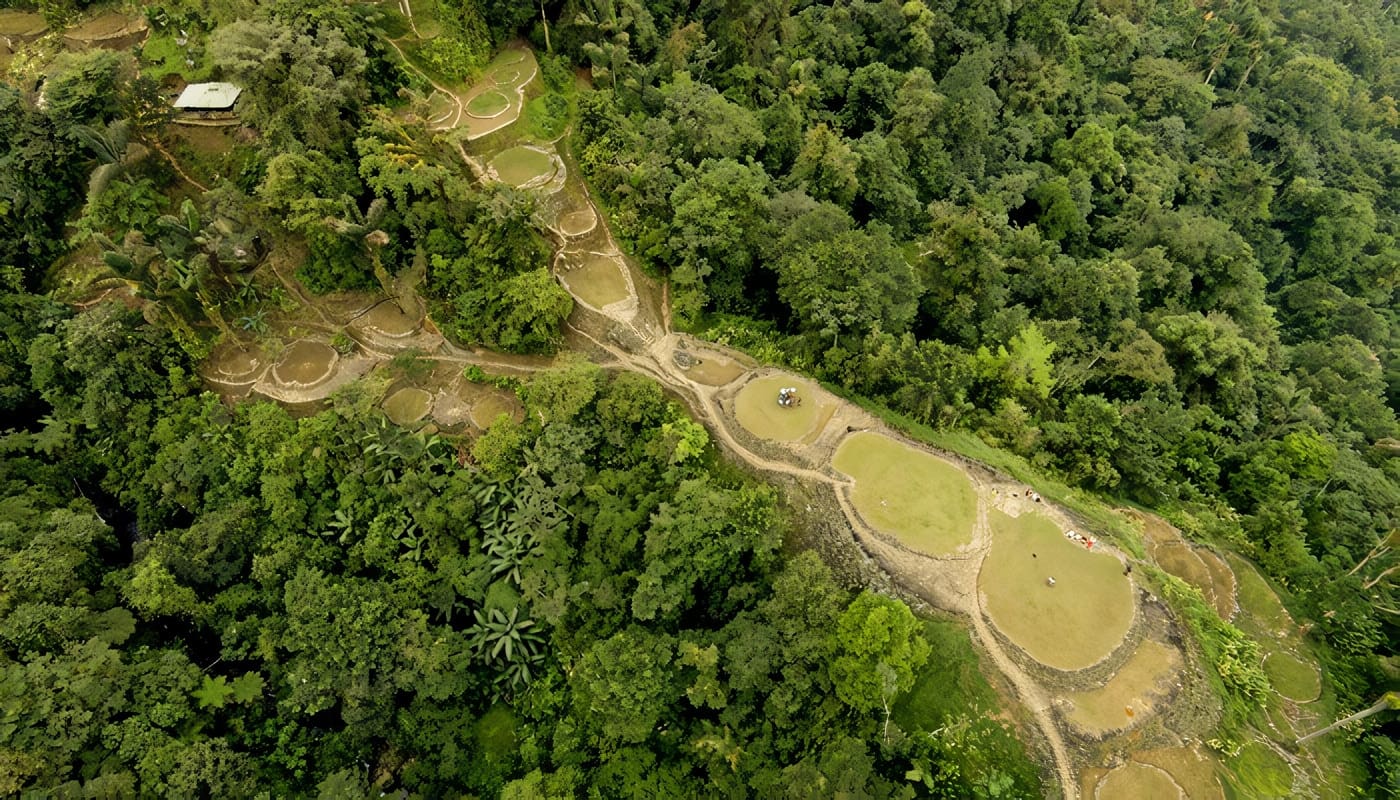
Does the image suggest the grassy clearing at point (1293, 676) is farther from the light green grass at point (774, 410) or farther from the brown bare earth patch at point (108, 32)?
the brown bare earth patch at point (108, 32)

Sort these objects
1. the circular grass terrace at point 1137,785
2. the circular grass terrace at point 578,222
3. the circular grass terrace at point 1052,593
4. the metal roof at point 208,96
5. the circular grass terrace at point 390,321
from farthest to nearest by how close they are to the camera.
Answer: the circular grass terrace at point 578,222
the metal roof at point 208,96
the circular grass terrace at point 390,321
the circular grass terrace at point 1052,593
the circular grass terrace at point 1137,785

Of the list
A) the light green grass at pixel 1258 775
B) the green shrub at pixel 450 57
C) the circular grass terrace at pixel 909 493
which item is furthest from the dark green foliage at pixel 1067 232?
the light green grass at pixel 1258 775

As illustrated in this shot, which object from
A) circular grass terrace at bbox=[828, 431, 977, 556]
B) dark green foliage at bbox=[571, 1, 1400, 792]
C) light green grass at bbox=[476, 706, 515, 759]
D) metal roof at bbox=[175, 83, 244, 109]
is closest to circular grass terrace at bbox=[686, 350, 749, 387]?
dark green foliage at bbox=[571, 1, 1400, 792]

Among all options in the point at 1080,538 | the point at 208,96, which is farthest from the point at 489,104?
the point at 1080,538

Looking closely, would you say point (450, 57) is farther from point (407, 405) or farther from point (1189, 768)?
point (1189, 768)

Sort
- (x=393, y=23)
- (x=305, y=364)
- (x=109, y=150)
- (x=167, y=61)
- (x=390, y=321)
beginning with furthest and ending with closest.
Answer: (x=393, y=23) < (x=167, y=61) < (x=390, y=321) < (x=305, y=364) < (x=109, y=150)
